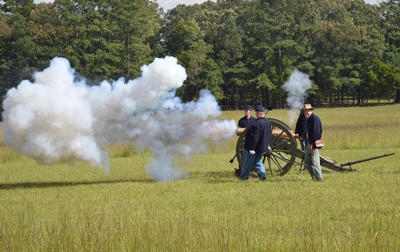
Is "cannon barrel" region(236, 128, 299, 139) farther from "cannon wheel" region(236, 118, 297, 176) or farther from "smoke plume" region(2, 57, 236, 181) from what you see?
"smoke plume" region(2, 57, 236, 181)

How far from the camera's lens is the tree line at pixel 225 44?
61.7 meters

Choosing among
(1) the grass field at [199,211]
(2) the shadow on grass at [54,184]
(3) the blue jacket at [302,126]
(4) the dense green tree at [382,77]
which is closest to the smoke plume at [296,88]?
(3) the blue jacket at [302,126]

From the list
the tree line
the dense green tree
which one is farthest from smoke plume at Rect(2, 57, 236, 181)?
the dense green tree

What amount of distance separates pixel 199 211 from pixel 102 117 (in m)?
4.72

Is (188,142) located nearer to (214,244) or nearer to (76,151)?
(76,151)

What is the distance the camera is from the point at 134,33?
A: 6581 cm

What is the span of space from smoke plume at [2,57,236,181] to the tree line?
42.6 metres

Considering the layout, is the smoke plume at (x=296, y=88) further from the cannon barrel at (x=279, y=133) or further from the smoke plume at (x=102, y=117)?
the smoke plume at (x=102, y=117)

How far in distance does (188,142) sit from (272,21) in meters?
62.1

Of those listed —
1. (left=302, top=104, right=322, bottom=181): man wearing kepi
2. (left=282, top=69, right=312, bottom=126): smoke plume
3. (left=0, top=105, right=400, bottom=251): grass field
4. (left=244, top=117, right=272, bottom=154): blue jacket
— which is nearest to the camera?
(left=0, top=105, right=400, bottom=251): grass field

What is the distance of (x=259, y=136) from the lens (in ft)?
41.9

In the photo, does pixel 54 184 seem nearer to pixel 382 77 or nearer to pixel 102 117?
pixel 102 117

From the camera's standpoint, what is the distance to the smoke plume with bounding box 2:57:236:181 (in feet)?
39.0

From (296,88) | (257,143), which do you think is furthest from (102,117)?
(296,88)
